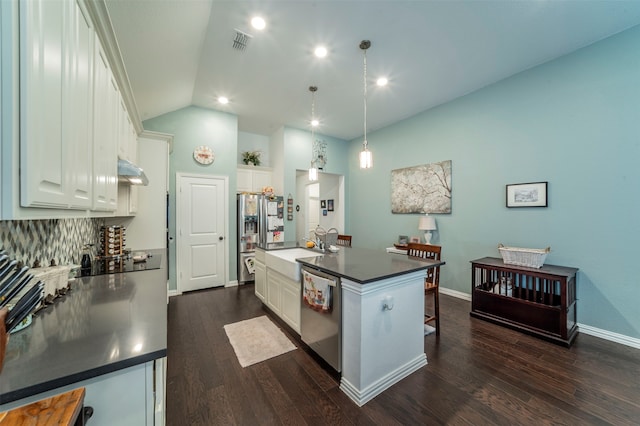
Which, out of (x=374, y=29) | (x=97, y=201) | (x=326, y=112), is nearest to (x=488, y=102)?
(x=374, y=29)

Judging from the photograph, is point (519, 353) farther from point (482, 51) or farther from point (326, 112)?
point (326, 112)

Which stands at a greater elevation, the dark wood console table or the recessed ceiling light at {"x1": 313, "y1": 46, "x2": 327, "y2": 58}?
the recessed ceiling light at {"x1": 313, "y1": 46, "x2": 327, "y2": 58}

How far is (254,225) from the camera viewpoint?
4.62 m

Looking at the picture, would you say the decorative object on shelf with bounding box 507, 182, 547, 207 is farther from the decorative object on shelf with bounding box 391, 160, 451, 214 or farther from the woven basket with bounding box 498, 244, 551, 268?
the decorative object on shelf with bounding box 391, 160, 451, 214

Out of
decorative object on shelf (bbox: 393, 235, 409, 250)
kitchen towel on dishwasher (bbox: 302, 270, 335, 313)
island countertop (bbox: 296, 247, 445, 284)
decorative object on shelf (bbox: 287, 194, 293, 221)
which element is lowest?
kitchen towel on dishwasher (bbox: 302, 270, 335, 313)

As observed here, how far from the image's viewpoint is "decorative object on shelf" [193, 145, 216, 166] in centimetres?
412

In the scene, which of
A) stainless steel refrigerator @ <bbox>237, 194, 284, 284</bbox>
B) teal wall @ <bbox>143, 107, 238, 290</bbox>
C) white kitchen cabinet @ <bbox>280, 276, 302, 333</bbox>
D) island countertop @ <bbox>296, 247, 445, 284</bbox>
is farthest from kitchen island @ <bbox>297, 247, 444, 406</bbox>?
teal wall @ <bbox>143, 107, 238, 290</bbox>

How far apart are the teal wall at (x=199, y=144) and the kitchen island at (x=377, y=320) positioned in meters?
2.76

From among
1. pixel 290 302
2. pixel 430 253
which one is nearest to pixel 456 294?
pixel 430 253

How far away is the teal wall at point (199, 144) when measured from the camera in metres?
3.93

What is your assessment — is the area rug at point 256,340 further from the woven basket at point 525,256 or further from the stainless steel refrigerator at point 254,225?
the woven basket at point 525,256

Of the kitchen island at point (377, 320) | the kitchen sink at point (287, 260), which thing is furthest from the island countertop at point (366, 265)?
the kitchen sink at point (287, 260)

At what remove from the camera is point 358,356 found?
5.64ft

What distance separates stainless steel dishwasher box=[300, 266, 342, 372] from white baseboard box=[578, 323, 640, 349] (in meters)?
2.88
